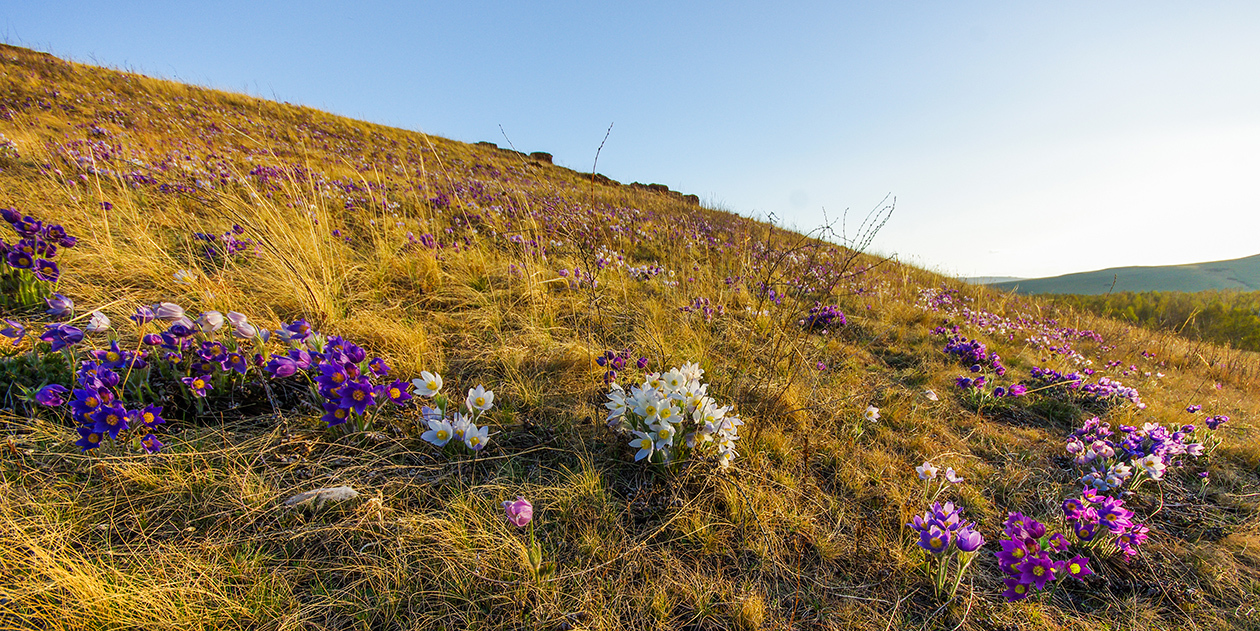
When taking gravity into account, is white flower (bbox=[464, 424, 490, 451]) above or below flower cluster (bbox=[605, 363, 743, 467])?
below

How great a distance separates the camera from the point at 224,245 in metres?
3.56

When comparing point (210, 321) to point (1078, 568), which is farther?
point (210, 321)

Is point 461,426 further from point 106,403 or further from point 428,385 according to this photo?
point 106,403

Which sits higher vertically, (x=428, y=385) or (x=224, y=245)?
(x=224, y=245)

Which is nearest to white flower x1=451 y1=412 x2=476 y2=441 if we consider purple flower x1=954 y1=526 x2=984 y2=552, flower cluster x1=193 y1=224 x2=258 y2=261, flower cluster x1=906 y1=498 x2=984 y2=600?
flower cluster x1=906 y1=498 x2=984 y2=600

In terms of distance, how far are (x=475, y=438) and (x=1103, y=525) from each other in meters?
3.15

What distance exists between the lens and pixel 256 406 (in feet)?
7.36

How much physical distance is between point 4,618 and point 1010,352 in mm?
7997

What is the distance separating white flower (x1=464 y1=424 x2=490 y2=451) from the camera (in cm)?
205

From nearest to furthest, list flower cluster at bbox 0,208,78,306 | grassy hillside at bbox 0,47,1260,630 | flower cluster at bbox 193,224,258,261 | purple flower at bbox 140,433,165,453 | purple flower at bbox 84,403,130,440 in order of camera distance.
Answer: grassy hillside at bbox 0,47,1260,630 < purple flower at bbox 84,403,130,440 < purple flower at bbox 140,433,165,453 < flower cluster at bbox 0,208,78,306 < flower cluster at bbox 193,224,258,261

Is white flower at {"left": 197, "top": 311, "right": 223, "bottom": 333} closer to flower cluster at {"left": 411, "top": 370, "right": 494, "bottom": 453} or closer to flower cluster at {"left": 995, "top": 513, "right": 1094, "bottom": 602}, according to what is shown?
flower cluster at {"left": 411, "top": 370, "right": 494, "bottom": 453}

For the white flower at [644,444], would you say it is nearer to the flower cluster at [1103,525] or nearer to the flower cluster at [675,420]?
the flower cluster at [675,420]

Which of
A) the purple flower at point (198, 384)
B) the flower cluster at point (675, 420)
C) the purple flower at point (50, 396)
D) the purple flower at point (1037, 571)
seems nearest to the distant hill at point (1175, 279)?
the purple flower at point (1037, 571)

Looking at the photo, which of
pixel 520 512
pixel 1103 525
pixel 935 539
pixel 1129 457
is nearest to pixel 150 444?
pixel 520 512
